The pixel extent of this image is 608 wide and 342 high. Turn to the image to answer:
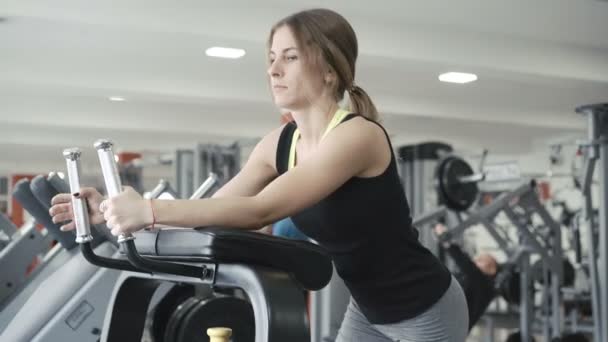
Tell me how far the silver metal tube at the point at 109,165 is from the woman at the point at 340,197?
82mm

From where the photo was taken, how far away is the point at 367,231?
3.93 feet

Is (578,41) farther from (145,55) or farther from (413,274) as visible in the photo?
(413,274)

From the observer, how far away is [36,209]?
2613 millimetres

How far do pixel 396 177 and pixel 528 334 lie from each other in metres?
4.17

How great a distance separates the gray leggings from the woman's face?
1.30ft

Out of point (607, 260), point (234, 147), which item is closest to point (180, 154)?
point (234, 147)

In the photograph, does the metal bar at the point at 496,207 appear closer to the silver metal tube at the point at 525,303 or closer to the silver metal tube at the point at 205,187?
the silver metal tube at the point at 525,303

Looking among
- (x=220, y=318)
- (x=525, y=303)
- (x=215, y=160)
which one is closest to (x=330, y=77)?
(x=220, y=318)

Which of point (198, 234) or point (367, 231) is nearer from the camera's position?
point (198, 234)

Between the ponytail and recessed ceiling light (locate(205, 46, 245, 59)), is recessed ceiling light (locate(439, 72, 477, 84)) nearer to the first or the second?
recessed ceiling light (locate(205, 46, 245, 59))

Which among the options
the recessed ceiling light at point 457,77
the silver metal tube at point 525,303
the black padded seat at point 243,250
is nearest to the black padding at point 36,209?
the black padded seat at point 243,250

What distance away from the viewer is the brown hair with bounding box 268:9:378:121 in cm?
119

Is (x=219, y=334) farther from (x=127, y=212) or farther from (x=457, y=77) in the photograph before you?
(x=457, y=77)

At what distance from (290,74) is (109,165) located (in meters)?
0.41
